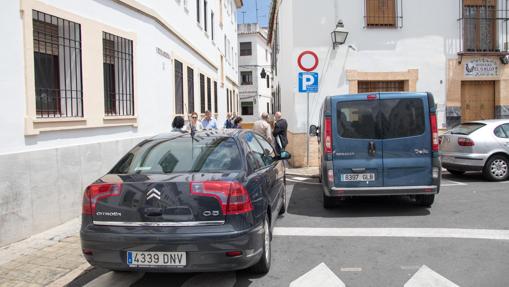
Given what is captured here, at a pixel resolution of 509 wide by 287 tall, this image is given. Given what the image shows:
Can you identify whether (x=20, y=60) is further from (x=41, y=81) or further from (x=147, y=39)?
(x=147, y=39)

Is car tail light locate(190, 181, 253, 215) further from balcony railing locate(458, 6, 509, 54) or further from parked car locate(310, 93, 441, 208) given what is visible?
balcony railing locate(458, 6, 509, 54)

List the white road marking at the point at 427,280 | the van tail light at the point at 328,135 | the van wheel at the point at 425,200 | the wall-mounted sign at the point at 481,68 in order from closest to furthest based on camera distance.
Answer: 1. the white road marking at the point at 427,280
2. the van tail light at the point at 328,135
3. the van wheel at the point at 425,200
4. the wall-mounted sign at the point at 481,68

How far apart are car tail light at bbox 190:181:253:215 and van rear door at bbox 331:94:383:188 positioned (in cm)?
347

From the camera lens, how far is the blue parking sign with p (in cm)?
1202

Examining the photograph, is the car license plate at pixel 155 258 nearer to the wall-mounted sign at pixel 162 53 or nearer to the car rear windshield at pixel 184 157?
the car rear windshield at pixel 184 157

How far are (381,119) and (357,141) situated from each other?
511 millimetres

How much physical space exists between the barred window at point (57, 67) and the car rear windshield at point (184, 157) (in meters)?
2.85

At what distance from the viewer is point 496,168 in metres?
10.3

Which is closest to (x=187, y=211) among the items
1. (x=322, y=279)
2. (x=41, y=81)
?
(x=322, y=279)

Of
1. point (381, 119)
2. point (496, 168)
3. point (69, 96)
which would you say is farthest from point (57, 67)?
point (496, 168)

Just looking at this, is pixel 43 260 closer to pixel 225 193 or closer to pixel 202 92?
pixel 225 193

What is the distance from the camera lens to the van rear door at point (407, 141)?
7.18 metres

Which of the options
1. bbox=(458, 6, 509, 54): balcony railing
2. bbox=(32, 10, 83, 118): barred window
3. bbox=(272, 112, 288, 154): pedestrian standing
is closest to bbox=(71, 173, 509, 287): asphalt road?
bbox=(32, 10, 83, 118): barred window

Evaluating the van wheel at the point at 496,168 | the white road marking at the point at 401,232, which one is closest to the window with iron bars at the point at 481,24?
the van wheel at the point at 496,168
